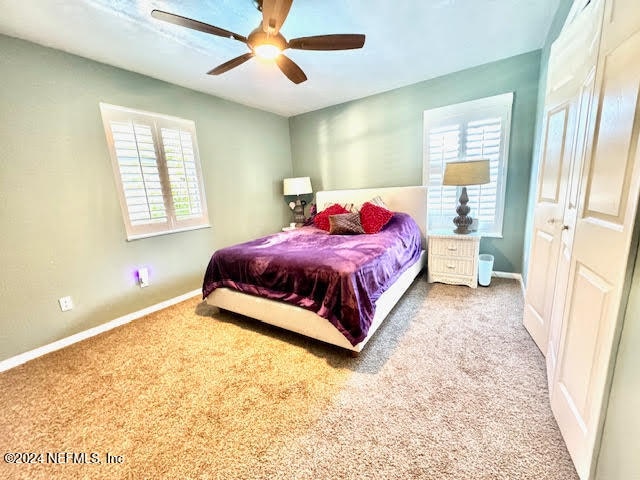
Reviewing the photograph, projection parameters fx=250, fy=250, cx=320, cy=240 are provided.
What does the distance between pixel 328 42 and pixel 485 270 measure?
113 inches

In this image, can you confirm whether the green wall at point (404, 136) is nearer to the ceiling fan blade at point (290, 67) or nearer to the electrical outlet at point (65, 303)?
the ceiling fan blade at point (290, 67)

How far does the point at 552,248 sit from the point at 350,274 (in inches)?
55.3

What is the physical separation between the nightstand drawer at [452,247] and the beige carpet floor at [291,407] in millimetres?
785

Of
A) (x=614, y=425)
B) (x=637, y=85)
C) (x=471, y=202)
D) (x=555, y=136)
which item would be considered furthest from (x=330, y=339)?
(x=471, y=202)

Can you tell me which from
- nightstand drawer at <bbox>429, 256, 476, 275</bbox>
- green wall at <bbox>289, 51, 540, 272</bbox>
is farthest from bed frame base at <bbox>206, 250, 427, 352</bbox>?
green wall at <bbox>289, 51, 540, 272</bbox>

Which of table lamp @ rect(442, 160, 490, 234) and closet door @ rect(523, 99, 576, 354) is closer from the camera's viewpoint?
closet door @ rect(523, 99, 576, 354)

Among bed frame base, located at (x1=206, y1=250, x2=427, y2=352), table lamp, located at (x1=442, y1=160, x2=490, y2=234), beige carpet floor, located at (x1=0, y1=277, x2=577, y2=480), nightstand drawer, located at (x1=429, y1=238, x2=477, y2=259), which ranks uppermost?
table lamp, located at (x1=442, y1=160, x2=490, y2=234)

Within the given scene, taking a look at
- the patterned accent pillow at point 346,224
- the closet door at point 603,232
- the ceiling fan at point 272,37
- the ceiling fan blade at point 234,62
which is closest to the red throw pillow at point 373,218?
the patterned accent pillow at point 346,224

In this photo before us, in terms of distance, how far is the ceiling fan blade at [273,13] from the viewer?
1432mm

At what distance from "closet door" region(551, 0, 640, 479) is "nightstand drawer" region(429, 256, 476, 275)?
5.83 feet

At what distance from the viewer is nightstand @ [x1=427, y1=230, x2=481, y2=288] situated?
291 cm

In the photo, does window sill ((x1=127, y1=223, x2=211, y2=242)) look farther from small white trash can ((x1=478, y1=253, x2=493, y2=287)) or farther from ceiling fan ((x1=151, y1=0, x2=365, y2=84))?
small white trash can ((x1=478, y1=253, x2=493, y2=287))

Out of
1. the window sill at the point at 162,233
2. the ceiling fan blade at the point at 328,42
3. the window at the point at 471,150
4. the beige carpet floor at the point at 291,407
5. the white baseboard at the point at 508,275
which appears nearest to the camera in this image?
the beige carpet floor at the point at 291,407

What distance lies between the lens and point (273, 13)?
1507 mm
